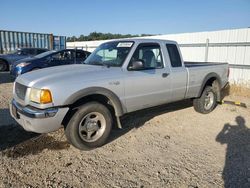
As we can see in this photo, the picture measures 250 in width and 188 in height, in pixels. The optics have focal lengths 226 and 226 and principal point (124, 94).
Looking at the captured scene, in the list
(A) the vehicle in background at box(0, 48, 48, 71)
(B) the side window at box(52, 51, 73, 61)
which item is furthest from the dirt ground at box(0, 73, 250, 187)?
(A) the vehicle in background at box(0, 48, 48, 71)

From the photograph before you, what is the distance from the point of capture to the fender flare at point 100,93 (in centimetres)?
360

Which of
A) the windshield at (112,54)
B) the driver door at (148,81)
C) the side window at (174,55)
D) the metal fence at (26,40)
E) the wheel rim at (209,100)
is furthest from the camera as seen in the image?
the metal fence at (26,40)

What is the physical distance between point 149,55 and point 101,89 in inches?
60.9

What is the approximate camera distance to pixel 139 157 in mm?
3807

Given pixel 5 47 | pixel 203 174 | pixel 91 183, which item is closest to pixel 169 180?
pixel 203 174

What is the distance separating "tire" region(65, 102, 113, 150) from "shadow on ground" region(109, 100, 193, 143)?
1.61ft

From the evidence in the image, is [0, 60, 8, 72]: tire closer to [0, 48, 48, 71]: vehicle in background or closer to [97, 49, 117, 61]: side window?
[0, 48, 48, 71]: vehicle in background

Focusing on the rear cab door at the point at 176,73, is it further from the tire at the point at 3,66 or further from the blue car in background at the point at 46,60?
the tire at the point at 3,66

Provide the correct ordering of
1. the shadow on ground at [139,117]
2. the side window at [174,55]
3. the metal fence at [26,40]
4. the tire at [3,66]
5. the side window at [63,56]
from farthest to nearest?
the metal fence at [26,40], the tire at [3,66], the side window at [63,56], the side window at [174,55], the shadow on ground at [139,117]

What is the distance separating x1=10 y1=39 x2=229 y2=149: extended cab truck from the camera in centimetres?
352

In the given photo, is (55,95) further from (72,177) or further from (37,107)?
(72,177)

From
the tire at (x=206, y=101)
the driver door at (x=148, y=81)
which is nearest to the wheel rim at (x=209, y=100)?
the tire at (x=206, y=101)

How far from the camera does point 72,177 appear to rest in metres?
3.18

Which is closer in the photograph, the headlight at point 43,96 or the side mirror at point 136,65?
the headlight at point 43,96
